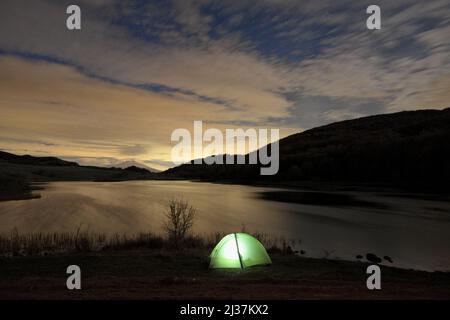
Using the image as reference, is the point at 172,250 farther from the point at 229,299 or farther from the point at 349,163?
the point at 349,163

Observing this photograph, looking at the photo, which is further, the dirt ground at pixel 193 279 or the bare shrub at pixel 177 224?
the bare shrub at pixel 177 224

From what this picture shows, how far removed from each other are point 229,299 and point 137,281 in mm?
4351

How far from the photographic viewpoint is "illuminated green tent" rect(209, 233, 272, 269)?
50.5 ft

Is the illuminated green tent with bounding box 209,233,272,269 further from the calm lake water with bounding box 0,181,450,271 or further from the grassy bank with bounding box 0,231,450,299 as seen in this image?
the calm lake water with bounding box 0,181,450,271

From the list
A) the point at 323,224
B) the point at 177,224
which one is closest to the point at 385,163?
the point at 323,224

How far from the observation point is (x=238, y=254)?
1561cm

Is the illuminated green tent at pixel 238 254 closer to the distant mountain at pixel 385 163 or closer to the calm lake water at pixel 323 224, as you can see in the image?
the calm lake water at pixel 323 224

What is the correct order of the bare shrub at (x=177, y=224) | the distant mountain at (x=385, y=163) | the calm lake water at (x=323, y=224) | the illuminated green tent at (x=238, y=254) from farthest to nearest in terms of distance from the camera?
the distant mountain at (x=385, y=163), the calm lake water at (x=323, y=224), the bare shrub at (x=177, y=224), the illuminated green tent at (x=238, y=254)

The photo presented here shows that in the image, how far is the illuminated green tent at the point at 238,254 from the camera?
606 inches

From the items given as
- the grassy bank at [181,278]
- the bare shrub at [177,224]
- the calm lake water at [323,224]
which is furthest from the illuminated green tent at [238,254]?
the calm lake water at [323,224]

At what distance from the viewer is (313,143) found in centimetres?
18175

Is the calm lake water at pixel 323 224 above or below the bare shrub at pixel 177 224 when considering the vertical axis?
below

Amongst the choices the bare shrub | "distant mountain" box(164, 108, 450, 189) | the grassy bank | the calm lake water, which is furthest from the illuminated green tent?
"distant mountain" box(164, 108, 450, 189)
